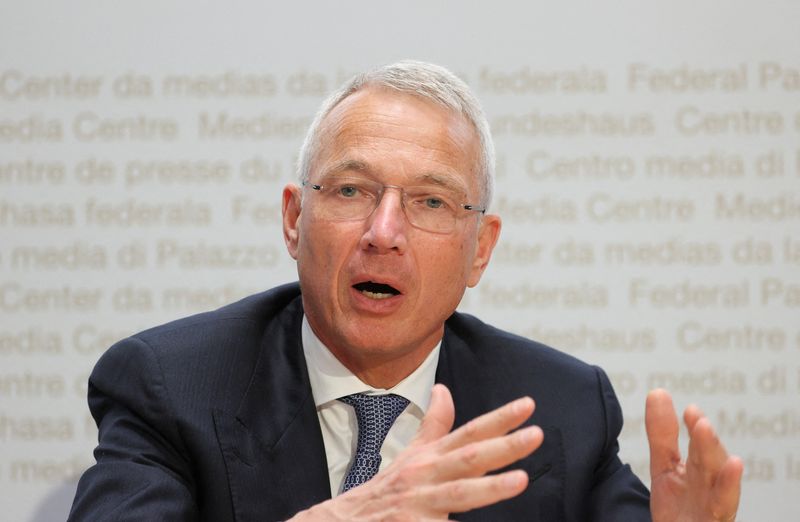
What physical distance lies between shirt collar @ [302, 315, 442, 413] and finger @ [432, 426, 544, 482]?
708 millimetres

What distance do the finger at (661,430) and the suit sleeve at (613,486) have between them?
44cm


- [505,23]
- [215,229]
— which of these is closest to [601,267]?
[505,23]

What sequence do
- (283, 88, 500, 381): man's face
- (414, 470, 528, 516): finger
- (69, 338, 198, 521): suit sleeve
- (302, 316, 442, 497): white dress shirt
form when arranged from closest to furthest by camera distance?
1. (414, 470, 528, 516): finger
2. (69, 338, 198, 521): suit sleeve
3. (283, 88, 500, 381): man's face
4. (302, 316, 442, 497): white dress shirt

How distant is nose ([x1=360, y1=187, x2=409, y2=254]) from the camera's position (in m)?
2.17

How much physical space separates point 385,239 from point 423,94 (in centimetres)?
41

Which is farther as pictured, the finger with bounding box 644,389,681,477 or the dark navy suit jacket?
the dark navy suit jacket

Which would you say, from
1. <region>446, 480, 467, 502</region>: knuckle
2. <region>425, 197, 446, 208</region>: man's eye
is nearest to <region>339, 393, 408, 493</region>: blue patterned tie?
<region>425, 197, 446, 208</region>: man's eye

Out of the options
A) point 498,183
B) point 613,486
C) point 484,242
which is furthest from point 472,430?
point 498,183

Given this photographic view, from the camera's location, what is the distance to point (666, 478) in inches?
77.0

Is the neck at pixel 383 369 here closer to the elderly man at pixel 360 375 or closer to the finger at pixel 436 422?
the elderly man at pixel 360 375

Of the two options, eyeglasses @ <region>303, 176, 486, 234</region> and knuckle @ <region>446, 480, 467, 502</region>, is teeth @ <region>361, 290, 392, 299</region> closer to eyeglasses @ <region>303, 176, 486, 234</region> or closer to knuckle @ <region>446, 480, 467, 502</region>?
eyeglasses @ <region>303, 176, 486, 234</region>

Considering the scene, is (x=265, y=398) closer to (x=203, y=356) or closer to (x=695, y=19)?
(x=203, y=356)

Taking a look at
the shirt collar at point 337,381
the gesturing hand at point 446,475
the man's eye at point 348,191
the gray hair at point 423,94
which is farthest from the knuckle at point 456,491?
the gray hair at point 423,94

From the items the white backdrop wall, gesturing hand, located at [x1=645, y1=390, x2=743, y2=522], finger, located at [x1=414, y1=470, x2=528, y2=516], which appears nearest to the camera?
finger, located at [x1=414, y1=470, x2=528, y2=516]
